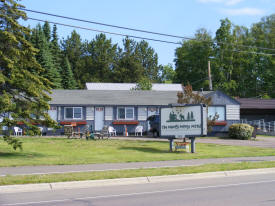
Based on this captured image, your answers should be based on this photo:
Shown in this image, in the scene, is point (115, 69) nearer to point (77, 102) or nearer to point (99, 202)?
point (77, 102)

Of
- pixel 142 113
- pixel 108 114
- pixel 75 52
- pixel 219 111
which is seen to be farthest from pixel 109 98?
pixel 75 52

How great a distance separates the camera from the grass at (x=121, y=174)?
11.9 meters

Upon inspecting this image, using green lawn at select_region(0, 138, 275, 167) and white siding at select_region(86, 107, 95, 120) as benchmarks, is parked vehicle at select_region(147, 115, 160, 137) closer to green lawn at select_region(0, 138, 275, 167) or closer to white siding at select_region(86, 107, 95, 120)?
white siding at select_region(86, 107, 95, 120)

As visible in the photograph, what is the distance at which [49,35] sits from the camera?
3086 inches

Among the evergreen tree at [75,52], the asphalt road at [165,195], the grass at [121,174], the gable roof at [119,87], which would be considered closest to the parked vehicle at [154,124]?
the grass at [121,174]

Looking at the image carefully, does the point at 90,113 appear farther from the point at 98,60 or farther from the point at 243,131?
the point at 98,60

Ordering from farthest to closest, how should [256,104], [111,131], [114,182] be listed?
[256,104]
[111,131]
[114,182]

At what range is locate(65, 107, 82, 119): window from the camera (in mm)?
34250

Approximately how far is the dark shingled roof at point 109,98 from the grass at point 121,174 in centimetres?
2046

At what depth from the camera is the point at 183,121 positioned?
22609 mm

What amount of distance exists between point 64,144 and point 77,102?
37.2 ft

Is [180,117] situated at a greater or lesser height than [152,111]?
lesser

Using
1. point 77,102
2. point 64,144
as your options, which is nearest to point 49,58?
point 77,102

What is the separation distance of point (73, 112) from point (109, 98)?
12.8ft
